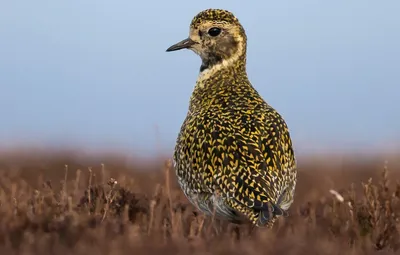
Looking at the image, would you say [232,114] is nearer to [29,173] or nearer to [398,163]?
[29,173]

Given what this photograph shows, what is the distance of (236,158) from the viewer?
24.4 ft

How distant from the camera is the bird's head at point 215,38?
9203mm

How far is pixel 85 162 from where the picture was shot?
698 inches

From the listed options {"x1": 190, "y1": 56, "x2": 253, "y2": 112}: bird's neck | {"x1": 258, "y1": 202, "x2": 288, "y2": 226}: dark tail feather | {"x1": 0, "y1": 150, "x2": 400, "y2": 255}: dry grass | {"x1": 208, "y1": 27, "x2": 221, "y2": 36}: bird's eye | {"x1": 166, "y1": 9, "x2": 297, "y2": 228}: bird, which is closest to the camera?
{"x1": 0, "y1": 150, "x2": 400, "y2": 255}: dry grass

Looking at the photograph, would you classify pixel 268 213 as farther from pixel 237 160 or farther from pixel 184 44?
pixel 184 44

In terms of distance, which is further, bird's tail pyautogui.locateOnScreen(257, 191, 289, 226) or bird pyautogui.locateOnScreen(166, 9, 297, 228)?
bird pyautogui.locateOnScreen(166, 9, 297, 228)

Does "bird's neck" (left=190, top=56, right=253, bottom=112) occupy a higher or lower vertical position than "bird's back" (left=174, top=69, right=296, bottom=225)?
higher

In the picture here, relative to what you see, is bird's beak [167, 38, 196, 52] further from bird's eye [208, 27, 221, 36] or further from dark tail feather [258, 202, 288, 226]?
dark tail feather [258, 202, 288, 226]

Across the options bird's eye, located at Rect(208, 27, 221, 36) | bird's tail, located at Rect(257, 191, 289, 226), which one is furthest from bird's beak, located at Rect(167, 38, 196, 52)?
bird's tail, located at Rect(257, 191, 289, 226)

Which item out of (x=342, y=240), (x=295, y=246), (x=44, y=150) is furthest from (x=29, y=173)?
(x=295, y=246)

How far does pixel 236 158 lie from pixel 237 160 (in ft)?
0.06

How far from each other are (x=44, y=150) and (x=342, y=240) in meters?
13.1

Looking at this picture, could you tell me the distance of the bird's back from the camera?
24.0ft

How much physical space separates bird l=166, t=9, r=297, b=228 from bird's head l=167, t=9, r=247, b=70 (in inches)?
18.7
